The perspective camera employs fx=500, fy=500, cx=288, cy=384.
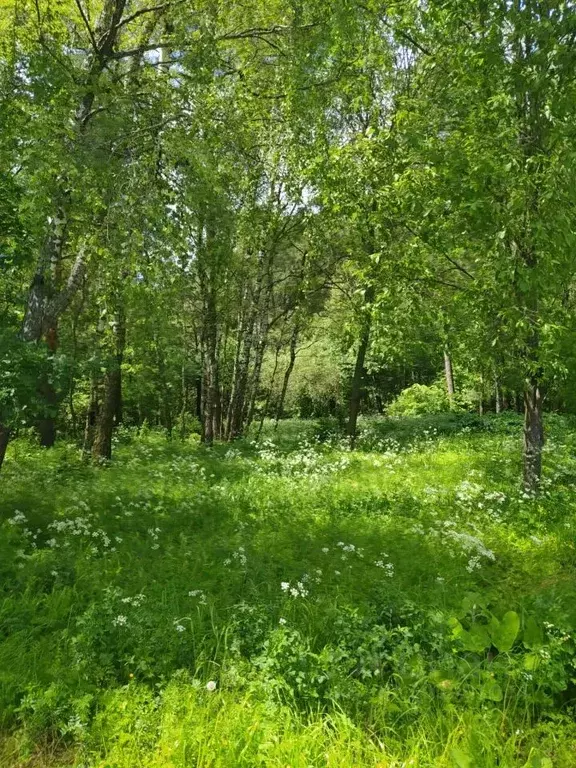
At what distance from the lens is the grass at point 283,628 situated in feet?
11.3

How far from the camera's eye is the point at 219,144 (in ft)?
25.9

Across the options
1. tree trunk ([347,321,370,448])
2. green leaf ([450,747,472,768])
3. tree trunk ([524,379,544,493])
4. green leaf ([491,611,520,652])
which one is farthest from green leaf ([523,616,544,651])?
tree trunk ([347,321,370,448])

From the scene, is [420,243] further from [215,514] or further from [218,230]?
[215,514]

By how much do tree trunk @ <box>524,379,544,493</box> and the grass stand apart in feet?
1.64

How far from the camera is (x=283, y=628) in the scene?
4.46 meters

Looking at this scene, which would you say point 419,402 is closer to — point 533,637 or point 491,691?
point 533,637

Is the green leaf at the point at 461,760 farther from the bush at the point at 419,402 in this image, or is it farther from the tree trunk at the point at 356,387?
the bush at the point at 419,402

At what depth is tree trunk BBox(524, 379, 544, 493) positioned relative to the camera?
969cm

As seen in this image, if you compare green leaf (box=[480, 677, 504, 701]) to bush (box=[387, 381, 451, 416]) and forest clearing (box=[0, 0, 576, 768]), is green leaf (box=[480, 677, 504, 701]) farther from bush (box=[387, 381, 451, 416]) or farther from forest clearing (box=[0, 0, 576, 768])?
bush (box=[387, 381, 451, 416])

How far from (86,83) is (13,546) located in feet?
22.3

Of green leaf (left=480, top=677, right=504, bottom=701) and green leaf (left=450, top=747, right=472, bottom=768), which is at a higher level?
green leaf (left=480, top=677, right=504, bottom=701)

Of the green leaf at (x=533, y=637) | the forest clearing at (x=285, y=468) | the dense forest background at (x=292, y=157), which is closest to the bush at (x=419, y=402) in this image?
the forest clearing at (x=285, y=468)

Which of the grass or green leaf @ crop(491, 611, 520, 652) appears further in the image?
green leaf @ crop(491, 611, 520, 652)

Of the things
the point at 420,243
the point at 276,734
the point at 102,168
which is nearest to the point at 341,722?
the point at 276,734
